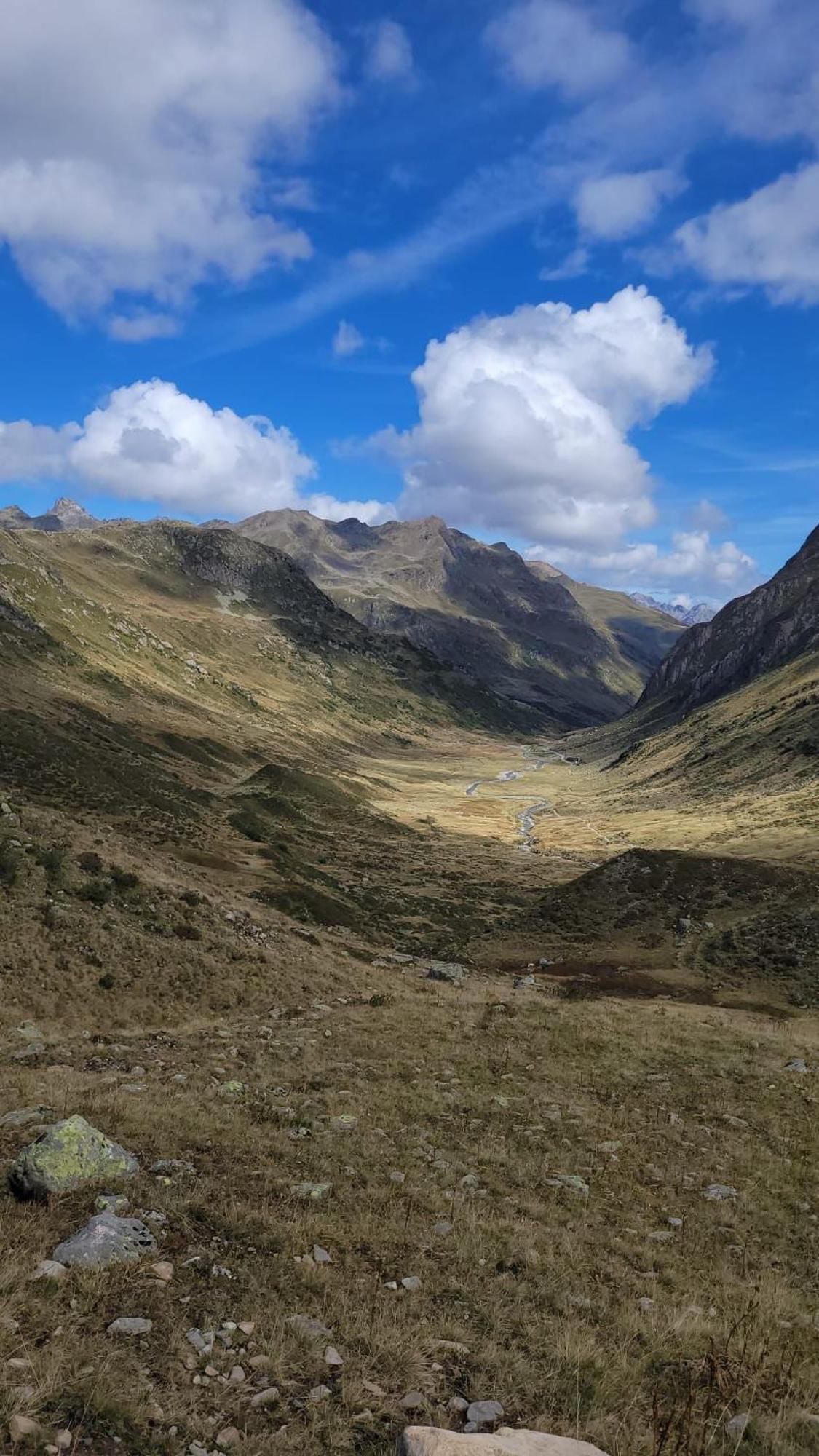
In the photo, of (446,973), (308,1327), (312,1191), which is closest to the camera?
(308,1327)

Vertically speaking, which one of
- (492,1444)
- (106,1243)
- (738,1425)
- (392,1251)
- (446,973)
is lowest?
(446,973)

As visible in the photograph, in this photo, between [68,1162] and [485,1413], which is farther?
[68,1162]

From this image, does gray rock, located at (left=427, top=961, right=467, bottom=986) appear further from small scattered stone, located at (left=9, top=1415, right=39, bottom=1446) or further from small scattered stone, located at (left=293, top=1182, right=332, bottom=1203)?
small scattered stone, located at (left=9, top=1415, right=39, bottom=1446)

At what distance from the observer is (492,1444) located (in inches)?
235

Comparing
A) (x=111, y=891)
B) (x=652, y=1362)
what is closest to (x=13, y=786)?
(x=111, y=891)

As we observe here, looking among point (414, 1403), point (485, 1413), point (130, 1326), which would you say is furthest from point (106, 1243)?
point (485, 1413)

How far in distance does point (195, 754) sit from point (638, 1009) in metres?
84.9

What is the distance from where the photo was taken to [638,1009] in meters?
32.8

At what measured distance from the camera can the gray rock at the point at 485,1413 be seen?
7031mm

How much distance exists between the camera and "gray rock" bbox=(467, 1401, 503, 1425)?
7031mm

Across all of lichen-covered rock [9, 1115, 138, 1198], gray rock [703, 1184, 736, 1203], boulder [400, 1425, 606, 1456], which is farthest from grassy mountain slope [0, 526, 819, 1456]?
boulder [400, 1425, 606, 1456]

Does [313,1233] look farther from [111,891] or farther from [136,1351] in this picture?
[111,891]

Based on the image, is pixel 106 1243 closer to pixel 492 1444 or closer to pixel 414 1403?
pixel 414 1403

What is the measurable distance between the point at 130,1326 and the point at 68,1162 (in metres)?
3.75
